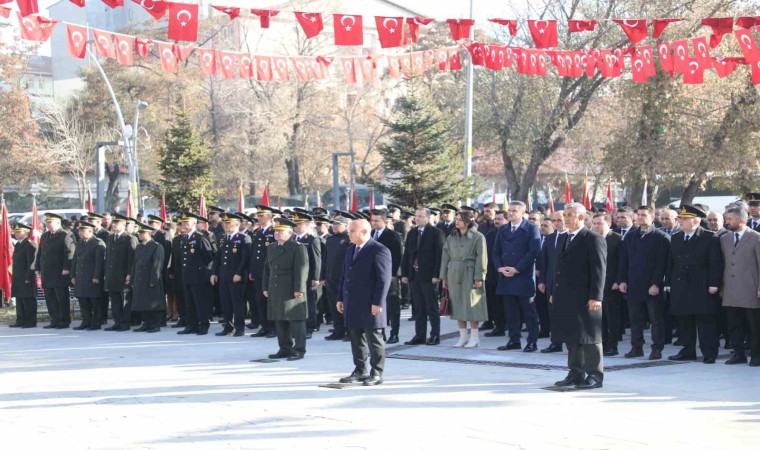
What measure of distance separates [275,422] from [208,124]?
4511 centimetres

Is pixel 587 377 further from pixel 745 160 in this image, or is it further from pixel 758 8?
pixel 758 8

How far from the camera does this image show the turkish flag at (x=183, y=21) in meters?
15.1

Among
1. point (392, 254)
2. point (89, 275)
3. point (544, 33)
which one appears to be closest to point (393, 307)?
point (392, 254)

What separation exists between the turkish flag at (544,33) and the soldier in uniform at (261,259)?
5.94 meters

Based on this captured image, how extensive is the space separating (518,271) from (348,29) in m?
5.58

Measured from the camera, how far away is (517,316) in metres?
13.5

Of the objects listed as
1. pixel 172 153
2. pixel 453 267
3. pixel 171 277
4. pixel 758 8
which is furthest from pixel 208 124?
pixel 453 267

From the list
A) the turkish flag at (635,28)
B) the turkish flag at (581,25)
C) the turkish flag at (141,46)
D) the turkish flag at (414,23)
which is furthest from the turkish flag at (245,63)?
the turkish flag at (635,28)

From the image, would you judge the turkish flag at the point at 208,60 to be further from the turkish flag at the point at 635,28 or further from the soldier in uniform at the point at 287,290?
the turkish flag at the point at 635,28

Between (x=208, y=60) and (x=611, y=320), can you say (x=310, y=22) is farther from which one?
(x=611, y=320)

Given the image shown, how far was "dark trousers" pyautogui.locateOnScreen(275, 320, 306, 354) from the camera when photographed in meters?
12.4

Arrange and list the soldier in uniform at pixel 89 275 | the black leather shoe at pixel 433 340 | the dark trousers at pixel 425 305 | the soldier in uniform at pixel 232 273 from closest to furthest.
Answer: the dark trousers at pixel 425 305 < the black leather shoe at pixel 433 340 < the soldier in uniform at pixel 232 273 < the soldier in uniform at pixel 89 275

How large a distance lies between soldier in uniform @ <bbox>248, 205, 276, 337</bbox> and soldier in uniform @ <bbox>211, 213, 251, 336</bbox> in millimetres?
150

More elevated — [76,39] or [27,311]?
→ [76,39]
